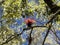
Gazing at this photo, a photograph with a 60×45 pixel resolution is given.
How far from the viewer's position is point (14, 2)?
7.33 meters

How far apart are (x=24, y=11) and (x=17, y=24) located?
3.46 m

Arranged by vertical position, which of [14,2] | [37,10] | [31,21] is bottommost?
[37,10]

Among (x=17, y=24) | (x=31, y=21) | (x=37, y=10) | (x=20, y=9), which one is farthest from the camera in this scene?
(x=17, y=24)

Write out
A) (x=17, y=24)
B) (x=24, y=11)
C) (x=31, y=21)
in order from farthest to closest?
(x=17, y=24), (x=24, y=11), (x=31, y=21)

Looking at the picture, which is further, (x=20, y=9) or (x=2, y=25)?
(x=2, y=25)

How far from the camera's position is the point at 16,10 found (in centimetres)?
712

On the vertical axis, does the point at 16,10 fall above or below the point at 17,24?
above

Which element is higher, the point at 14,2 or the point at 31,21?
the point at 31,21

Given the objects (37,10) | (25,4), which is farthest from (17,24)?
(25,4)

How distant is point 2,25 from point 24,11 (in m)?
3.00

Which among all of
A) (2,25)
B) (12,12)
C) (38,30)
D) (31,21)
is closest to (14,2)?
(12,12)

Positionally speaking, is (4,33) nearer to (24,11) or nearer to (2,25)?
(2,25)

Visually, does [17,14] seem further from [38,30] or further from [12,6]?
[38,30]

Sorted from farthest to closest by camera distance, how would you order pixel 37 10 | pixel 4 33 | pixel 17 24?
pixel 17 24, pixel 4 33, pixel 37 10
